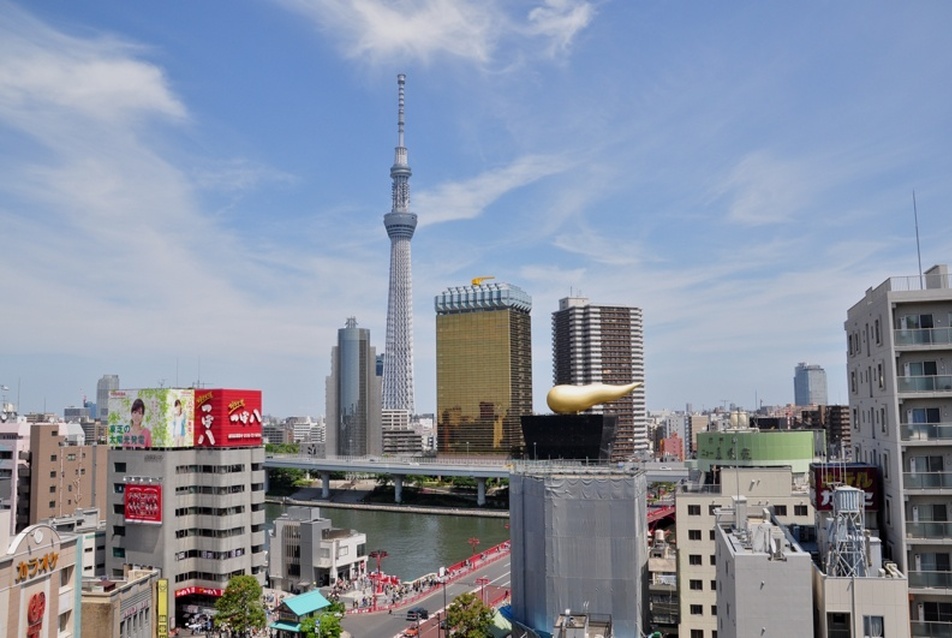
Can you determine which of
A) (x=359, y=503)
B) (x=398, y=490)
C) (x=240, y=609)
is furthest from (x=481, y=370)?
(x=240, y=609)

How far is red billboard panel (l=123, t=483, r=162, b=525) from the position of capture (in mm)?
40062

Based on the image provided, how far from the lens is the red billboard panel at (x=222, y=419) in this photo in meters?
42.1

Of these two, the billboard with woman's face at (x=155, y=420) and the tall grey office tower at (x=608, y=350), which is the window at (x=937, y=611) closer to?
the billboard with woman's face at (x=155, y=420)

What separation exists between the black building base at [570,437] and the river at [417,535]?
38.6 ft

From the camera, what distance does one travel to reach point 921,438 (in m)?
20.2

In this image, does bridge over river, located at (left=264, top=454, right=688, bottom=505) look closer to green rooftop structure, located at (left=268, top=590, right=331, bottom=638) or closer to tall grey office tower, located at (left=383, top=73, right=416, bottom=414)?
green rooftop structure, located at (left=268, top=590, right=331, bottom=638)

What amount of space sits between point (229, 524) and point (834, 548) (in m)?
31.7

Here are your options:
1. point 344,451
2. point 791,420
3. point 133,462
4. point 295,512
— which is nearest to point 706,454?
point 295,512

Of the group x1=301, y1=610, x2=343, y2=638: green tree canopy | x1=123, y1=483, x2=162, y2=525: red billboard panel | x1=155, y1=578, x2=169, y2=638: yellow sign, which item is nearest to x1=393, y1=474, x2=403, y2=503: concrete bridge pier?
x1=123, y1=483, x2=162, y2=525: red billboard panel

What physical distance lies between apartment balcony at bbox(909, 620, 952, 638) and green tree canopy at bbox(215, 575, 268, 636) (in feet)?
90.2

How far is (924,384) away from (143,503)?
36.8 metres

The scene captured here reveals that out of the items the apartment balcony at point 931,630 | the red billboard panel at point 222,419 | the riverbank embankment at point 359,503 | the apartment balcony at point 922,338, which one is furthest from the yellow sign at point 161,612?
the riverbank embankment at point 359,503

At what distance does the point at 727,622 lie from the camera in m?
20.7

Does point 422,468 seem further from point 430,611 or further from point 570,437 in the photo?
point 430,611
